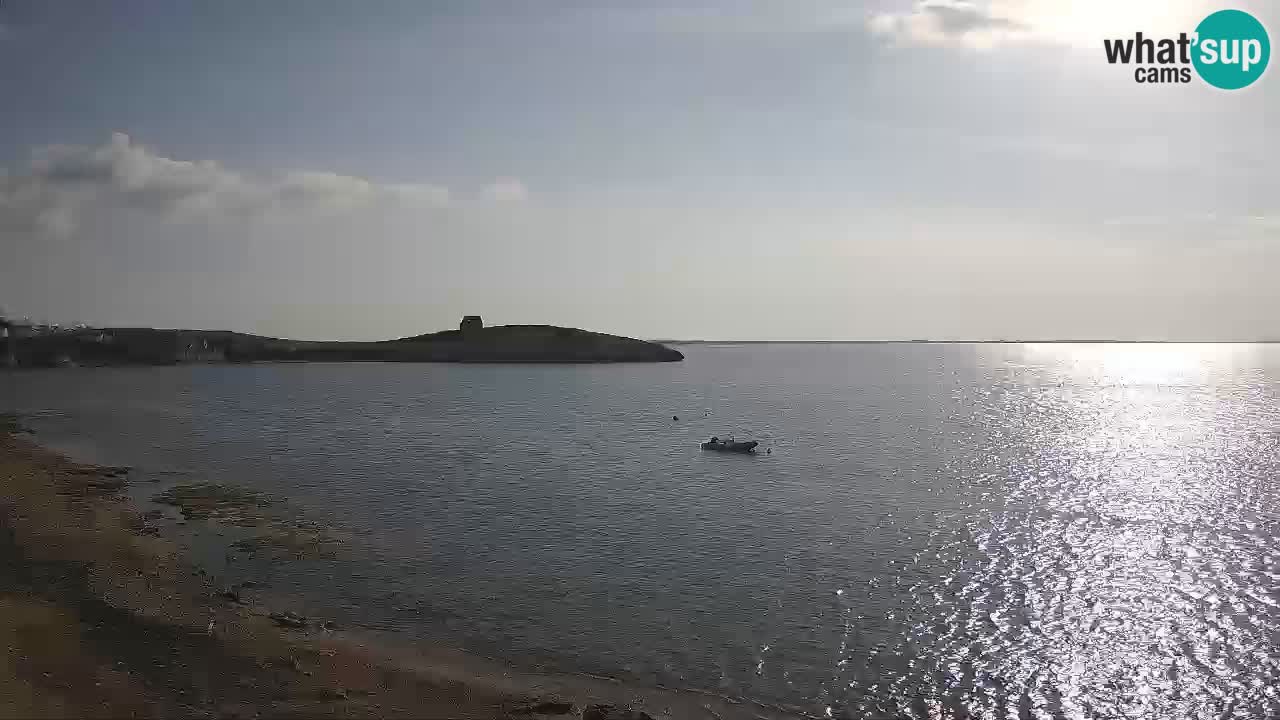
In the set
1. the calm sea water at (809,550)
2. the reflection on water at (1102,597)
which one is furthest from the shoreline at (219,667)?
the reflection on water at (1102,597)

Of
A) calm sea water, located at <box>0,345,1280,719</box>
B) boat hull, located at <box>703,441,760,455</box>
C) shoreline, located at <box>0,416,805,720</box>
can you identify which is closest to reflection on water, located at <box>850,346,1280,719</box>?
calm sea water, located at <box>0,345,1280,719</box>

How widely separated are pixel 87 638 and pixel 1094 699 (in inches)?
1150

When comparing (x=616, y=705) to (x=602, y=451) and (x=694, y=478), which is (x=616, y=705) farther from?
(x=602, y=451)

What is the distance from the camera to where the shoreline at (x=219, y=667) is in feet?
59.2

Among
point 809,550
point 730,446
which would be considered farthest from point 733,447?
point 809,550

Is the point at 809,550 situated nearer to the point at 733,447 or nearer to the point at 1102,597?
the point at 1102,597

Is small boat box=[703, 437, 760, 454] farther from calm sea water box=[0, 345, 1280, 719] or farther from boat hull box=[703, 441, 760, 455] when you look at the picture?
calm sea water box=[0, 345, 1280, 719]

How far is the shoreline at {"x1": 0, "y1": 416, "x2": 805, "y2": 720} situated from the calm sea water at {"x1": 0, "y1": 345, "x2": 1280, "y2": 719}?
162 cm

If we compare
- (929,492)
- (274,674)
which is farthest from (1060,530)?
(274,674)

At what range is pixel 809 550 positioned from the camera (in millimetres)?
35000

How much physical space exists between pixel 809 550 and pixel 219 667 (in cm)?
2493

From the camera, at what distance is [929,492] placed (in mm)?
50031

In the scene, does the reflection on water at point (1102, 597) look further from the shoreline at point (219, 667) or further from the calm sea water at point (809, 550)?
the shoreline at point (219, 667)

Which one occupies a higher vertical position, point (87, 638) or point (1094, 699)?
point (87, 638)
